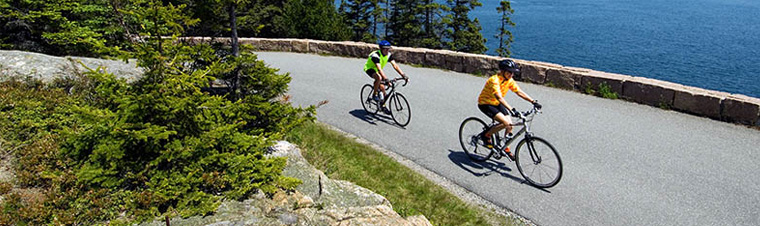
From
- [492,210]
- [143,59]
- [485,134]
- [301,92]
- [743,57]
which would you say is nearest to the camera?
[143,59]

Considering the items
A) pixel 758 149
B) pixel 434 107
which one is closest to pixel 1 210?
pixel 434 107

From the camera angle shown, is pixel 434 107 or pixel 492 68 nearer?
pixel 434 107

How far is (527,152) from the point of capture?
22.9ft

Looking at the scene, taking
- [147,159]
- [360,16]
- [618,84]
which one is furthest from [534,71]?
[360,16]

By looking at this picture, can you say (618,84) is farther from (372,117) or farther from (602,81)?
(372,117)

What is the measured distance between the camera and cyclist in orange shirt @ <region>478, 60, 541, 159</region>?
6.69 meters

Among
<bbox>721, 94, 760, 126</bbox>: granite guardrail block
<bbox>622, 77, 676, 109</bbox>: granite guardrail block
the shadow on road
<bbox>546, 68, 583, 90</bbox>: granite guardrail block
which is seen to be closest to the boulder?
the shadow on road

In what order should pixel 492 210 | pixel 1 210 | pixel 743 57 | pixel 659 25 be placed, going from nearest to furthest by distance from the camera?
pixel 1 210, pixel 492 210, pixel 743 57, pixel 659 25

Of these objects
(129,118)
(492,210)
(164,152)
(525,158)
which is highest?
(129,118)

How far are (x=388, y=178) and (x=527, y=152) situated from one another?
2226 mm

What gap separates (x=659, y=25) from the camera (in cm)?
7125

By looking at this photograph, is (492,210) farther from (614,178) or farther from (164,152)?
(164,152)

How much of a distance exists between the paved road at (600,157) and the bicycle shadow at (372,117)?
0.15 feet

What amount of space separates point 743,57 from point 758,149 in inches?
1953
